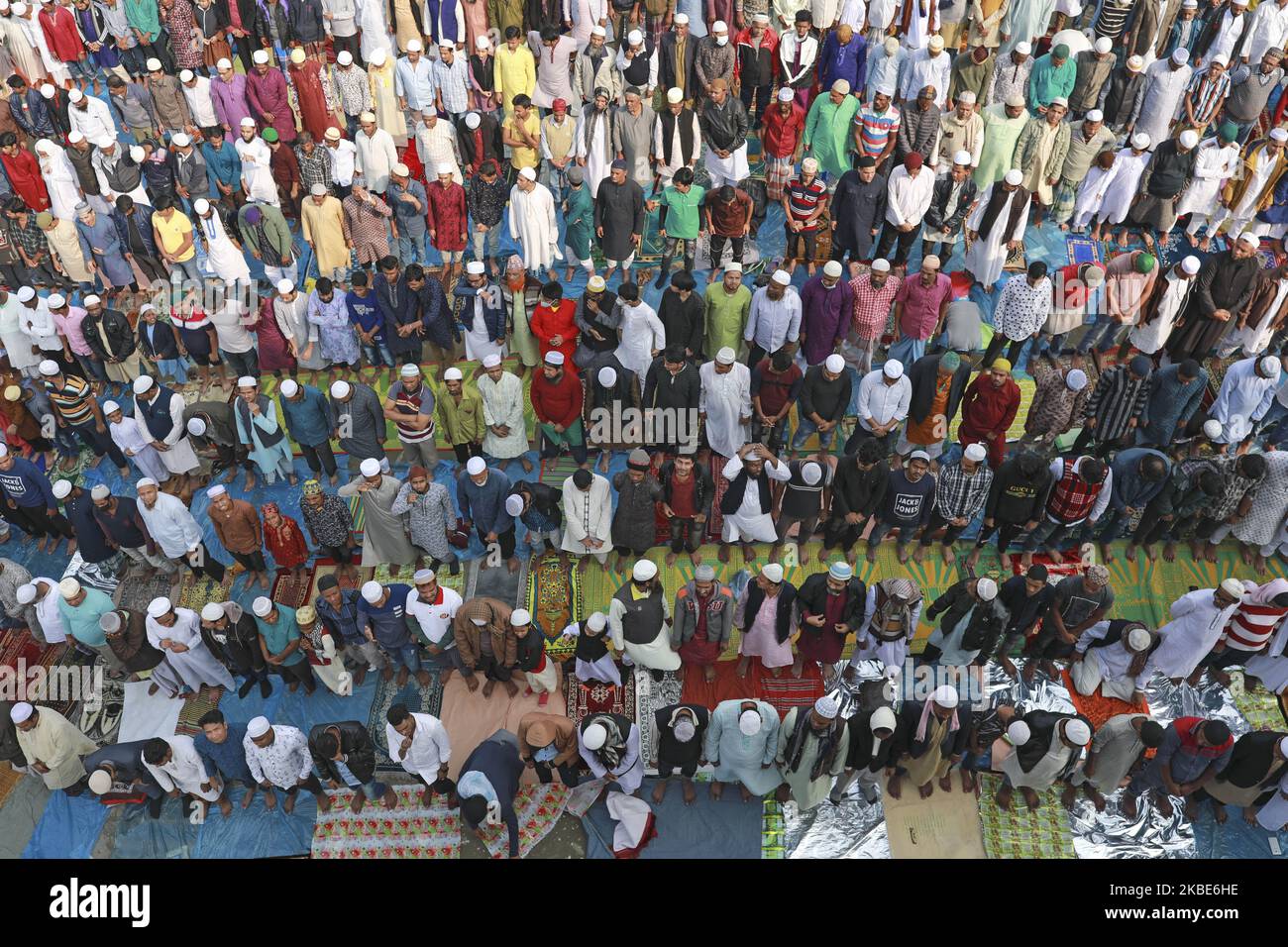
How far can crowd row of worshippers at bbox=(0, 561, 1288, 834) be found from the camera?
22.9ft

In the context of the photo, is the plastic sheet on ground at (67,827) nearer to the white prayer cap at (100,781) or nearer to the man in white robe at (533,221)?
the white prayer cap at (100,781)

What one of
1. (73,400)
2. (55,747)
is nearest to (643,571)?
(55,747)

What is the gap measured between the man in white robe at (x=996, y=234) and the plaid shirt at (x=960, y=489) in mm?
3014

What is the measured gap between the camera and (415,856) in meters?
7.37

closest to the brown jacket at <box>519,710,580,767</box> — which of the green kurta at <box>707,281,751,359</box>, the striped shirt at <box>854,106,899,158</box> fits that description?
the green kurta at <box>707,281,751,359</box>

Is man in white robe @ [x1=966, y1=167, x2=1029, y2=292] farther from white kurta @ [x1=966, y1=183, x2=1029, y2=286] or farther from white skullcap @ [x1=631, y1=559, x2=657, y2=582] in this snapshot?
white skullcap @ [x1=631, y1=559, x2=657, y2=582]

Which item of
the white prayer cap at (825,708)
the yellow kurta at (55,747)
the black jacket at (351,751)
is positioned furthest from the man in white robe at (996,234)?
the yellow kurta at (55,747)

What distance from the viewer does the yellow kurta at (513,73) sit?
11750 mm

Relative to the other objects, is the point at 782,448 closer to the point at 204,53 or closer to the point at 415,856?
the point at 415,856

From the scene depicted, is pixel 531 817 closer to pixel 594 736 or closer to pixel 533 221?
pixel 594 736

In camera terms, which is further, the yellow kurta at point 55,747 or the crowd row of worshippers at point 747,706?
the yellow kurta at point 55,747

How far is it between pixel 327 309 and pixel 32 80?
681 cm

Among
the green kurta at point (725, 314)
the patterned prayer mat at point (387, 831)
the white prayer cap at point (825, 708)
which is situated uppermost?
the green kurta at point (725, 314)

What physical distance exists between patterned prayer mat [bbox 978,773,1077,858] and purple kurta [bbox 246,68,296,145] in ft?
32.6
